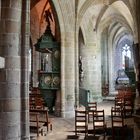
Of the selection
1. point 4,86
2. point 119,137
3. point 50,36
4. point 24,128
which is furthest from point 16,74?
point 50,36

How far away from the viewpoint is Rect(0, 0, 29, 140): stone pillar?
8.99 meters

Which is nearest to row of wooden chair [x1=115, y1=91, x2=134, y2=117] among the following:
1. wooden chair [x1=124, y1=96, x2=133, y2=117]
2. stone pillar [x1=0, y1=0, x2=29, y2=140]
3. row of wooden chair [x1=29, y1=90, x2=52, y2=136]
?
wooden chair [x1=124, y1=96, x2=133, y2=117]

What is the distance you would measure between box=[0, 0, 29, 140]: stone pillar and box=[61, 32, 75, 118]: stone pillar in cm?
669

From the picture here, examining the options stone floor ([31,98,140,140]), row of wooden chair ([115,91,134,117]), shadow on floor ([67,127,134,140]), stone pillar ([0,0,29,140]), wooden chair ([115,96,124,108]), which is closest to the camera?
stone pillar ([0,0,29,140])

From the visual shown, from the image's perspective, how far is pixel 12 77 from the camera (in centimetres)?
913

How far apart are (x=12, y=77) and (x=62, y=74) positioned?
7.02m

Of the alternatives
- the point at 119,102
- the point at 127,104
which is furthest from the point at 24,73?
the point at 119,102

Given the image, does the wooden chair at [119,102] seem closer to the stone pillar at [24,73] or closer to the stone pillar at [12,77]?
the stone pillar at [24,73]

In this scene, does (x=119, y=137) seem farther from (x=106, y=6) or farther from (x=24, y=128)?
(x=106, y=6)

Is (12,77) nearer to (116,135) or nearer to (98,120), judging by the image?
(98,120)

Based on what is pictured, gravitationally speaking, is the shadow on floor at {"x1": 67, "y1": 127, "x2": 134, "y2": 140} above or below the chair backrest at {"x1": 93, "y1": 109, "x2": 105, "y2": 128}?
below

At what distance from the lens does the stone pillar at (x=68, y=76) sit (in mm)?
16031

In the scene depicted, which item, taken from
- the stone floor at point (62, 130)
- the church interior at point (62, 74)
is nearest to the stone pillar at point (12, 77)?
the church interior at point (62, 74)

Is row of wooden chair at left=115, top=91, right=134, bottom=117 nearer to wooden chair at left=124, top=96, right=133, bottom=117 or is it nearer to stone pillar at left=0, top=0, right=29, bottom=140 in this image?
wooden chair at left=124, top=96, right=133, bottom=117
